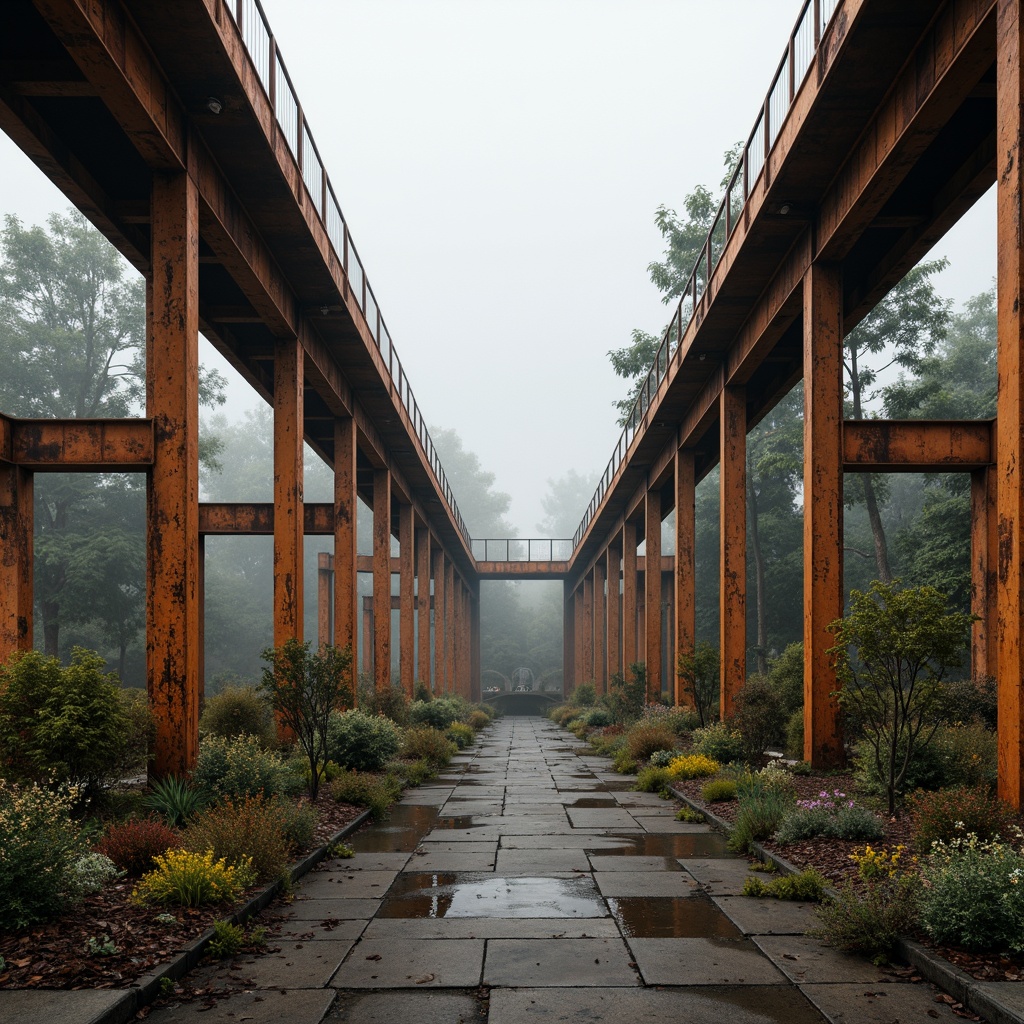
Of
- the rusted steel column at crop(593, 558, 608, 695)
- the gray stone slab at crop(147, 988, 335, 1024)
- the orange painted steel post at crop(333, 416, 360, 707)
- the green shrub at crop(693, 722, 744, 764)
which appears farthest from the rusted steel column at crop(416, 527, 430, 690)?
the gray stone slab at crop(147, 988, 335, 1024)

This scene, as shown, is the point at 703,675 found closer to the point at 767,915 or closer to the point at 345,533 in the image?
the point at 345,533

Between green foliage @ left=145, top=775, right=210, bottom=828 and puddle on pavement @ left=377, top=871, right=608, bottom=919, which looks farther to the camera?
green foliage @ left=145, top=775, right=210, bottom=828

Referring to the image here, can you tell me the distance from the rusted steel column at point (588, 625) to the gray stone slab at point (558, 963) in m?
43.4

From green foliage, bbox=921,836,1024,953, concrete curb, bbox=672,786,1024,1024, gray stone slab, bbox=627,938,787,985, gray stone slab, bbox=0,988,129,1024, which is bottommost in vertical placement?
gray stone slab, bbox=627,938,787,985

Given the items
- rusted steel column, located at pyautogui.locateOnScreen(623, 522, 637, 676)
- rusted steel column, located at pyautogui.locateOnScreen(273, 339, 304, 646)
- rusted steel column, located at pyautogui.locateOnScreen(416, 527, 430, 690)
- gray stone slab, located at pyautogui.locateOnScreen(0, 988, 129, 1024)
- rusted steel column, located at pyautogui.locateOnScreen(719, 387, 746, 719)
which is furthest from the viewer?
rusted steel column, located at pyautogui.locateOnScreen(416, 527, 430, 690)

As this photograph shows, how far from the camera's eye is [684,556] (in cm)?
2519

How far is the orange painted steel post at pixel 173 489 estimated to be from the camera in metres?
11.1

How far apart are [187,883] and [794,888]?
440 cm

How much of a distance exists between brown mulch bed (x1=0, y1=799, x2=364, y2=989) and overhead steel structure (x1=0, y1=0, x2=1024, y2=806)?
4.78m

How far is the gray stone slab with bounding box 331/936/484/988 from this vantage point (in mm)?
5730

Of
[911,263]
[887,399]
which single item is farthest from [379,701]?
[887,399]

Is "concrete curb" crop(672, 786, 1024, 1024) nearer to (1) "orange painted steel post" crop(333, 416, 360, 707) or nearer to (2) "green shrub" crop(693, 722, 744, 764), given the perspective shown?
(2) "green shrub" crop(693, 722, 744, 764)

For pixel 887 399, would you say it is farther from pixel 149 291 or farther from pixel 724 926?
pixel 724 926

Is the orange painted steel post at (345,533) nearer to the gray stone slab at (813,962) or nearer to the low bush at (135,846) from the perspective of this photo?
the low bush at (135,846)
